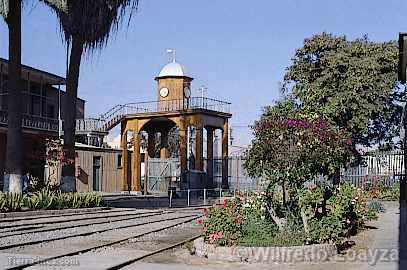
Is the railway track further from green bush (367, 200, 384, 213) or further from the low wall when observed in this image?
green bush (367, 200, 384, 213)

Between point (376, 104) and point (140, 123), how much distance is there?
76.5ft

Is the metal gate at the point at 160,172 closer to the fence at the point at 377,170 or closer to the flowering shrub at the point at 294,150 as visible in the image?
the fence at the point at 377,170

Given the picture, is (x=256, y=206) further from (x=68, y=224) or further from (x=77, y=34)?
(x=77, y=34)

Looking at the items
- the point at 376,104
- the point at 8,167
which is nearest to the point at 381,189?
the point at 376,104

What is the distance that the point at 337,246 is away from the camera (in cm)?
1241

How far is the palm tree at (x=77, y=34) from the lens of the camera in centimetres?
2627

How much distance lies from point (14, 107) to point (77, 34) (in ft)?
14.9

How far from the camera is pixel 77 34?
2689 cm

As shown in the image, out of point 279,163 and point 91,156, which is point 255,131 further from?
point 91,156

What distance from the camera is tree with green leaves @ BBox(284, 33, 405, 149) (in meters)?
34.1

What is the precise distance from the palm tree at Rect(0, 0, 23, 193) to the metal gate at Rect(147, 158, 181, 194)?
25698 mm

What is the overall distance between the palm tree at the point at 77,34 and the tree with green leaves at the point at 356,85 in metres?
11.9

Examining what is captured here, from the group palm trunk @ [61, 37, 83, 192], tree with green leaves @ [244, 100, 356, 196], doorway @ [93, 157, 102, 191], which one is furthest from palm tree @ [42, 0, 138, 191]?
doorway @ [93, 157, 102, 191]

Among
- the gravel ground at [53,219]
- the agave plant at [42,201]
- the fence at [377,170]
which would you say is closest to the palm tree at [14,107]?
the agave plant at [42,201]
